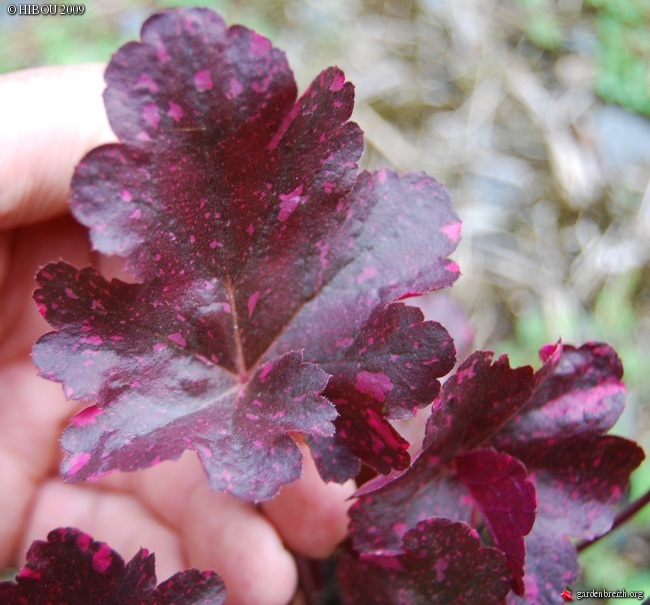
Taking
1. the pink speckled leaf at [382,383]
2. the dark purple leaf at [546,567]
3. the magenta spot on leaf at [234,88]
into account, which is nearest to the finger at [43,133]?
A: the magenta spot on leaf at [234,88]

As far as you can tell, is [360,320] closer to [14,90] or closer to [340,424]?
[340,424]

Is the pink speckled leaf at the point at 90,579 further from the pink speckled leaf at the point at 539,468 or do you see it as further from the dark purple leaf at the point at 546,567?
the dark purple leaf at the point at 546,567

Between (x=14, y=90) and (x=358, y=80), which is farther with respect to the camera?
(x=358, y=80)

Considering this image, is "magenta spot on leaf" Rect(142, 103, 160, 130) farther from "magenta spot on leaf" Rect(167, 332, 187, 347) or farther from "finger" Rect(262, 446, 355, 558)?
"finger" Rect(262, 446, 355, 558)

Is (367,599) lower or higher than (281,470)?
lower

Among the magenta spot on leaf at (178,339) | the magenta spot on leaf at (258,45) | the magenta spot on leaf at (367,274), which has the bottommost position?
the magenta spot on leaf at (178,339)

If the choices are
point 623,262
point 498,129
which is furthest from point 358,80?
point 623,262

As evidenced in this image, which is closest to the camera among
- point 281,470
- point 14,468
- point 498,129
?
point 281,470

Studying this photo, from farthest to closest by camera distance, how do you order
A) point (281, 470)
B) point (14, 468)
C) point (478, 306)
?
point (478, 306) → point (14, 468) → point (281, 470)
